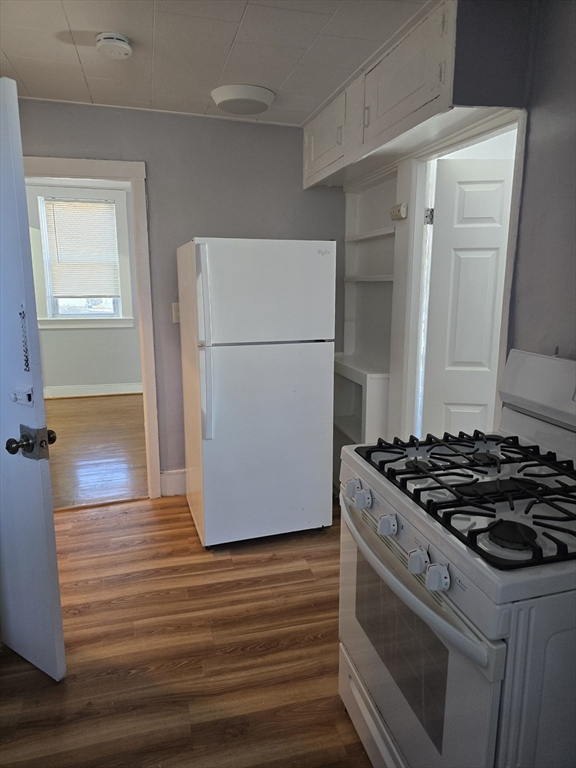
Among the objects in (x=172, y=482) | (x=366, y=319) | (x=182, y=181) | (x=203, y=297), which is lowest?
(x=172, y=482)

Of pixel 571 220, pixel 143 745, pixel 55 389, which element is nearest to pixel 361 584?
pixel 143 745

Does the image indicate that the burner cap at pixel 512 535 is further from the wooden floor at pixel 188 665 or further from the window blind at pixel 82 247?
the window blind at pixel 82 247

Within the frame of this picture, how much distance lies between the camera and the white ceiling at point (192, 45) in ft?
5.91

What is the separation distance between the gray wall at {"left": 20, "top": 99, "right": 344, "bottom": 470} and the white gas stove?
2000 millimetres

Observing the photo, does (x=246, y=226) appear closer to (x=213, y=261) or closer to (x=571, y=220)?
(x=213, y=261)

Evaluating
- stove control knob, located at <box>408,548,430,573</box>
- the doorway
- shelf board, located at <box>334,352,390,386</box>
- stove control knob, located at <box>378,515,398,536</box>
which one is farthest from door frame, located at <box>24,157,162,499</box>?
stove control knob, located at <box>408,548,430,573</box>

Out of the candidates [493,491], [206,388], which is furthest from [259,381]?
[493,491]

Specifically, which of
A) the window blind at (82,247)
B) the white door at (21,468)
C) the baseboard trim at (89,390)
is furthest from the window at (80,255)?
the white door at (21,468)

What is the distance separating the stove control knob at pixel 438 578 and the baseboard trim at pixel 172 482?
102 inches

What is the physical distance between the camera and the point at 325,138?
284 centimetres

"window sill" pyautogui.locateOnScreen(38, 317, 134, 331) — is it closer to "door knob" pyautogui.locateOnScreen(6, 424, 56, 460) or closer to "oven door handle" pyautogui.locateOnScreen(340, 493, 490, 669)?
"door knob" pyautogui.locateOnScreen(6, 424, 56, 460)

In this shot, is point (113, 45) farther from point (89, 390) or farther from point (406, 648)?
point (89, 390)

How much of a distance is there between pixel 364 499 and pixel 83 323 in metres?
5.74

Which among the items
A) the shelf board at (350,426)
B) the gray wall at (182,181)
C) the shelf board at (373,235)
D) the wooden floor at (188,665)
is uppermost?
the gray wall at (182,181)
